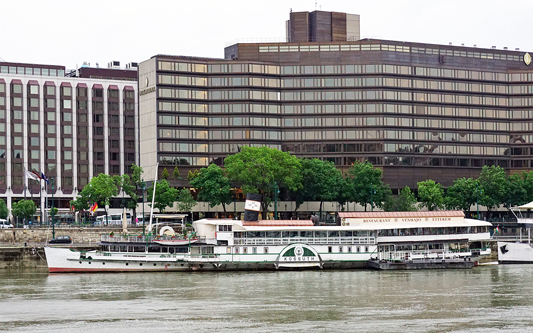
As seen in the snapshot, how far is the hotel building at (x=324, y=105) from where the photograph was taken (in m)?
166

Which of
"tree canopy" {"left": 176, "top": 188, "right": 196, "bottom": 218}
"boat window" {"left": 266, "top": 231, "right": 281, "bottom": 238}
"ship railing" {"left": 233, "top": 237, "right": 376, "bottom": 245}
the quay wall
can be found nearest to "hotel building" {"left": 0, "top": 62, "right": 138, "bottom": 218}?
"tree canopy" {"left": 176, "top": 188, "right": 196, "bottom": 218}

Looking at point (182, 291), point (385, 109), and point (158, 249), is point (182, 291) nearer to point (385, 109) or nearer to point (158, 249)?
point (158, 249)

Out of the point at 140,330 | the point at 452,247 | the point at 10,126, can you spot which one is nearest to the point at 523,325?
→ the point at 140,330

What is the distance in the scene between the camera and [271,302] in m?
67.6

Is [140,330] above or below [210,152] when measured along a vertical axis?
below

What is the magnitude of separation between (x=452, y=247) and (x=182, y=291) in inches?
1499

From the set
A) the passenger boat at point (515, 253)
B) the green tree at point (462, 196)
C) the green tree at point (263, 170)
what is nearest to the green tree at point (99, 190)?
the green tree at point (263, 170)

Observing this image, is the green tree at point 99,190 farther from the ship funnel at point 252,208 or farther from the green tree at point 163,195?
the ship funnel at point 252,208

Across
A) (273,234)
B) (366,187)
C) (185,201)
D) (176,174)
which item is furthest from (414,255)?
(176,174)

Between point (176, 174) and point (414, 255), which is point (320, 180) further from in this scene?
point (414, 255)

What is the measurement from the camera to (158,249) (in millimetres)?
96688

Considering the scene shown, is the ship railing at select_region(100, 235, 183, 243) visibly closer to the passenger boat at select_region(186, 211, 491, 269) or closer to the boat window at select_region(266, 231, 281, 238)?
the passenger boat at select_region(186, 211, 491, 269)

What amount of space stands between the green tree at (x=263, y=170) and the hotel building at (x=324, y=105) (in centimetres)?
1657

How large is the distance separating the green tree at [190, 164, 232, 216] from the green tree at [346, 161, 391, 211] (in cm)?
2155
